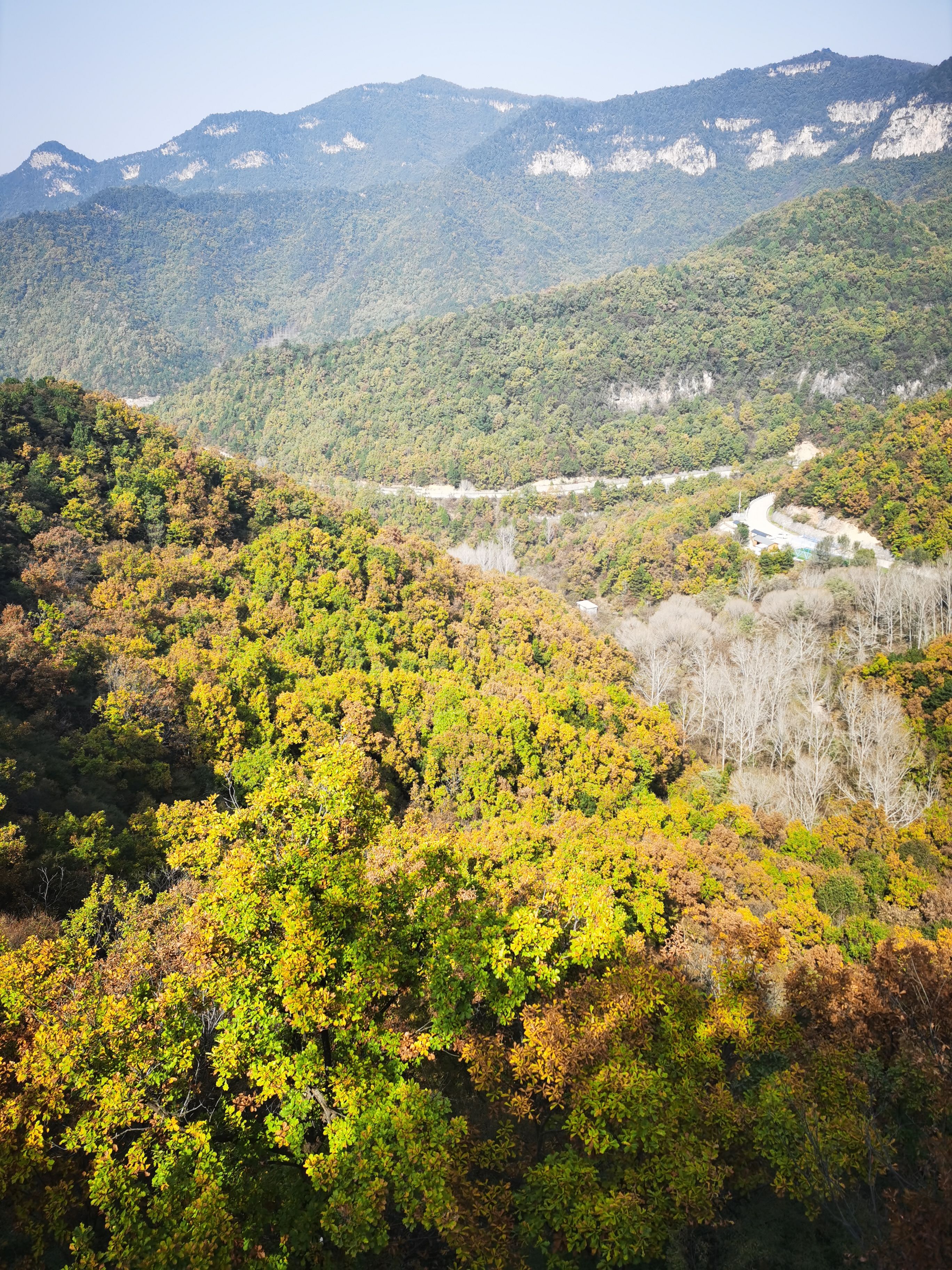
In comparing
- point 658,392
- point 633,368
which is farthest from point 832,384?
point 633,368

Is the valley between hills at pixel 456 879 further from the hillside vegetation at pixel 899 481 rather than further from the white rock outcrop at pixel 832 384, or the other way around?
the white rock outcrop at pixel 832 384

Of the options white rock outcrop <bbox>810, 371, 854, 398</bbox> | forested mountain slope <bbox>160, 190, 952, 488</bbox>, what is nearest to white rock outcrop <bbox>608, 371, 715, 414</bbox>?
forested mountain slope <bbox>160, 190, 952, 488</bbox>

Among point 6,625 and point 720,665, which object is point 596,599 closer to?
point 720,665

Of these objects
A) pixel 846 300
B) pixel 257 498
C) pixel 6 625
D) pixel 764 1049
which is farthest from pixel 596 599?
pixel 846 300

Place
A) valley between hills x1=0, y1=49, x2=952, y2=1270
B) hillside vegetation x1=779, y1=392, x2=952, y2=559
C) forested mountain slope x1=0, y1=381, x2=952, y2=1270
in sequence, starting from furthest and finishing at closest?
hillside vegetation x1=779, y1=392, x2=952, y2=559, valley between hills x1=0, y1=49, x2=952, y2=1270, forested mountain slope x1=0, y1=381, x2=952, y2=1270

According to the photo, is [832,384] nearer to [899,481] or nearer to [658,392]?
[658,392]

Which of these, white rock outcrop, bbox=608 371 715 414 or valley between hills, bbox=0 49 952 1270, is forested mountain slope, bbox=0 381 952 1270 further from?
white rock outcrop, bbox=608 371 715 414
